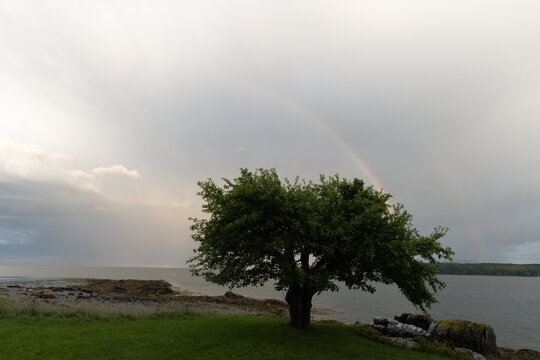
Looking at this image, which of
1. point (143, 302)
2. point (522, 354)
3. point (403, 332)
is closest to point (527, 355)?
point (522, 354)

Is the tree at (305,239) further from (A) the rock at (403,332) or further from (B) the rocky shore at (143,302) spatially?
(B) the rocky shore at (143,302)

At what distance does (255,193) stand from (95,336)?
53.2 ft

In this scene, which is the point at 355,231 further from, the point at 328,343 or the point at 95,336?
the point at 95,336

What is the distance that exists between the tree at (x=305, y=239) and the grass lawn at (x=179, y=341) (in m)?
3.50

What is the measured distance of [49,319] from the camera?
91.2 feet

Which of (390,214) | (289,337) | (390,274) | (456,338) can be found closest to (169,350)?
(289,337)

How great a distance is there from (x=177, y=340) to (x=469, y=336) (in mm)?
27969

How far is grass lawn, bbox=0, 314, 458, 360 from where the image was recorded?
61.7ft

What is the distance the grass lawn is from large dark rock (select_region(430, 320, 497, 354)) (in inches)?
403

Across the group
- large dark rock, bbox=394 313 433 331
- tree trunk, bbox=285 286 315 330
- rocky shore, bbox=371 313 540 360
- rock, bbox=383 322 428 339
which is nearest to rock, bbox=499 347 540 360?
rocky shore, bbox=371 313 540 360

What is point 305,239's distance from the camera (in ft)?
69.1

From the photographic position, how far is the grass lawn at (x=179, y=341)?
18.8m

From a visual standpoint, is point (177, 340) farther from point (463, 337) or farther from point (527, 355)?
point (527, 355)

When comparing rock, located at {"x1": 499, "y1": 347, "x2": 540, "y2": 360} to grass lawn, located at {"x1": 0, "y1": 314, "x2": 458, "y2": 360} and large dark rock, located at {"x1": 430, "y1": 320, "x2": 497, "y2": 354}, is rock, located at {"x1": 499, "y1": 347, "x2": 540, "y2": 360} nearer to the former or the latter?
large dark rock, located at {"x1": 430, "y1": 320, "x2": 497, "y2": 354}
